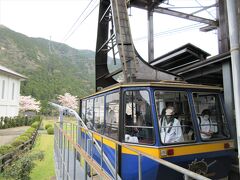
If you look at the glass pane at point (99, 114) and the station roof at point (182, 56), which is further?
the station roof at point (182, 56)

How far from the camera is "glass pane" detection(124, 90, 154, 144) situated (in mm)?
3805

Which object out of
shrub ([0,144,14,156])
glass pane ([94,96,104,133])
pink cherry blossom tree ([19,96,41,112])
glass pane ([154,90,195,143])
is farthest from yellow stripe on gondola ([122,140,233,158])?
pink cherry blossom tree ([19,96,41,112])

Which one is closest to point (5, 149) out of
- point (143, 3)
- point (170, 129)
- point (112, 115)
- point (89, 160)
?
point (112, 115)

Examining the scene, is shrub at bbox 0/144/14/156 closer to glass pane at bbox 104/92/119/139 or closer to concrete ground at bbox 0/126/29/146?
concrete ground at bbox 0/126/29/146

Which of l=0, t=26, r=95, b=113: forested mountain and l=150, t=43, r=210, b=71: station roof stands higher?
l=0, t=26, r=95, b=113: forested mountain

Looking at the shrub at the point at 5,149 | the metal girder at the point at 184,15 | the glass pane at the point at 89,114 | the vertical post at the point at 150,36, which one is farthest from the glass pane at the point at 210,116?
the shrub at the point at 5,149

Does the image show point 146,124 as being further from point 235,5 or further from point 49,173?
point 49,173

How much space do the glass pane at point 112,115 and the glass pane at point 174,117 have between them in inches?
34.1

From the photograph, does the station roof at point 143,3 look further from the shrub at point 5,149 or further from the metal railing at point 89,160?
the shrub at point 5,149

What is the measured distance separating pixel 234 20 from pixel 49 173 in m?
8.83

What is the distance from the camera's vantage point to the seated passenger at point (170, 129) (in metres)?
3.76

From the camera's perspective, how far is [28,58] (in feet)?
218

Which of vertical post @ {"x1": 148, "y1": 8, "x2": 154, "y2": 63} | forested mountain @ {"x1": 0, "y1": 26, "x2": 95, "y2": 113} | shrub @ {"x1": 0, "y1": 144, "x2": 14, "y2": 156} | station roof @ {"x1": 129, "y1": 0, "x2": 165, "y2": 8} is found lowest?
shrub @ {"x1": 0, "y1": 144, "x2": 14, "y2": 156}

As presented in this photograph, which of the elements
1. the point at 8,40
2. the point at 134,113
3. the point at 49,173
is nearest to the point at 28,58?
the point at 8,40
